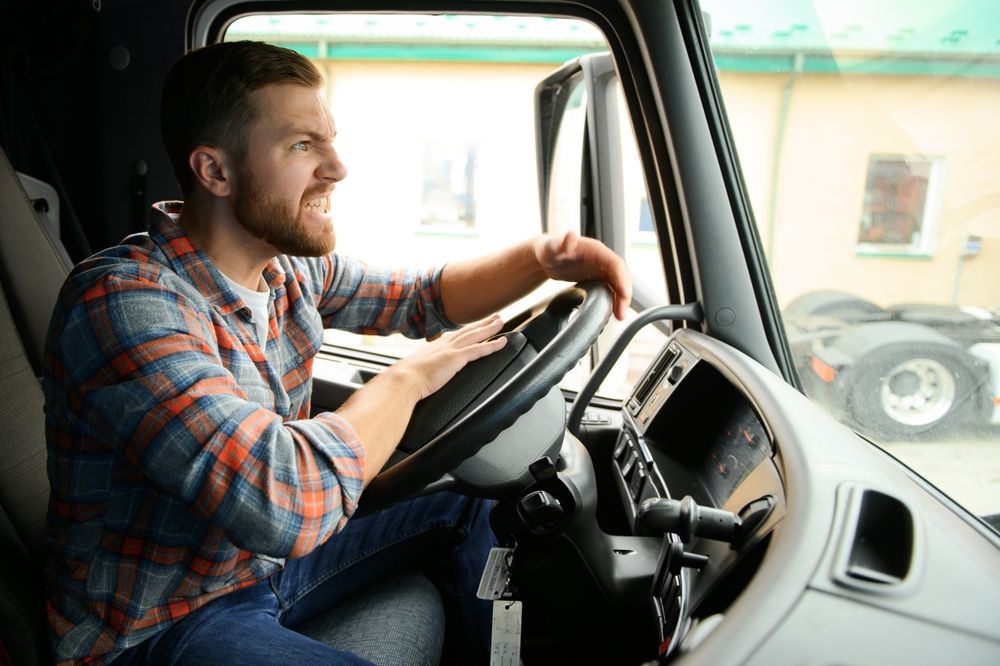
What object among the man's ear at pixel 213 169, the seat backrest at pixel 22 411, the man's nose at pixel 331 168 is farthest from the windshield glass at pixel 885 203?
the seat backrest at pixel 22 411

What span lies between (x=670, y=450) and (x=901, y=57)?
75 centimetres

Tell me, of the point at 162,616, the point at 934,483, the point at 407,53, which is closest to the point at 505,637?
the point at 162,616

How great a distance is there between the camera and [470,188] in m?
5.09

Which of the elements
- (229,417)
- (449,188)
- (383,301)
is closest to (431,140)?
(449,188)

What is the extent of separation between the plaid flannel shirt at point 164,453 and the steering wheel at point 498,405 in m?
0.09

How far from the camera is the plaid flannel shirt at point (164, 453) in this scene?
0.86 metres

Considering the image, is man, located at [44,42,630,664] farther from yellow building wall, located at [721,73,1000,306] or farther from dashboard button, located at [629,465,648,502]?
yellow building wall, located at [721,73,1000,306]

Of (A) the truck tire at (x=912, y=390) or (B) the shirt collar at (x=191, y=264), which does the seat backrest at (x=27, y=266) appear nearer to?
(B) the shirt collar at (x=191, y=264)

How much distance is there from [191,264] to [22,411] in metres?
0.41

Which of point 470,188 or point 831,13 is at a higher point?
point 831,13

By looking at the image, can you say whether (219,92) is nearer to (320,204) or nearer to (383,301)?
(320,204)

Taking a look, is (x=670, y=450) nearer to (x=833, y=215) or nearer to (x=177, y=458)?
(x=833, y=215)

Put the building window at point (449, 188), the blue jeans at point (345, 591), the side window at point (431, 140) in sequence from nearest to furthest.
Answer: the blue jeans at point (345, 591), the side window at point (431, 140), the building window at point (449, 188)

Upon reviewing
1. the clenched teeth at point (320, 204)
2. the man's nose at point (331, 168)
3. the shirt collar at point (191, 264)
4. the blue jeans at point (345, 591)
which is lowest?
the blue jeans at point (345, 591)
